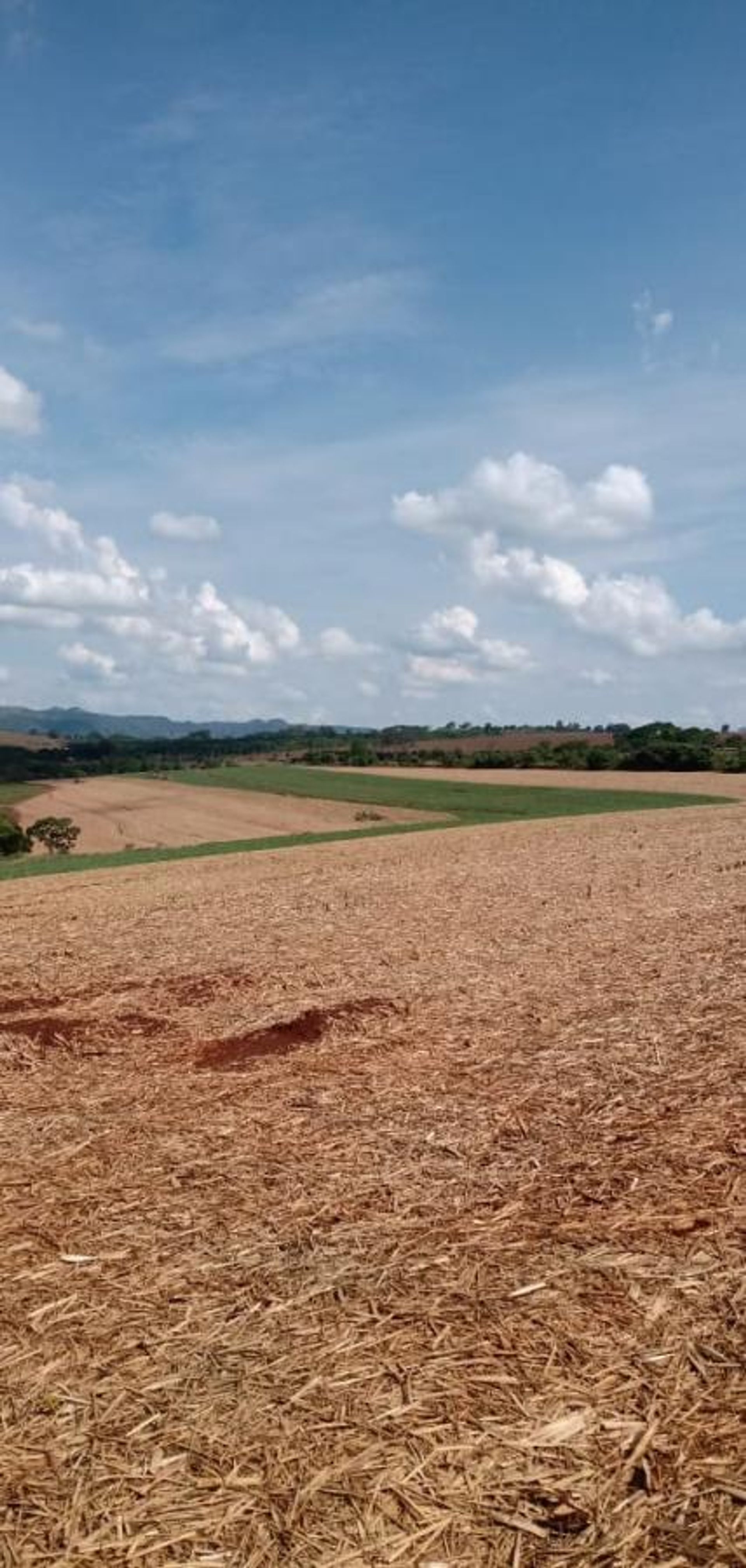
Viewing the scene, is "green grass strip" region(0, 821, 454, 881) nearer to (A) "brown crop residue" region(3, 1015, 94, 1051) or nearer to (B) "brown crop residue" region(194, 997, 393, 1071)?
(A) "brown crop residue" region(3, 1015, 94, 1051)

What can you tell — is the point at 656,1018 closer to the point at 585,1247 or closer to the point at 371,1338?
the point at 585,1247

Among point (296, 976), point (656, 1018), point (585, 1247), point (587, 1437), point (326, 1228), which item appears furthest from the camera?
point (296, 976)

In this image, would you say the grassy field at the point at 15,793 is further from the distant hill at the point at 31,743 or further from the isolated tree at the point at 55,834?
the distant hill at the point at 31,743

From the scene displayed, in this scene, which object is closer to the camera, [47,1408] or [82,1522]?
[82,1522]

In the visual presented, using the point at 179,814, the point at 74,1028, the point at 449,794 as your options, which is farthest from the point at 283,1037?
the point at 179,814

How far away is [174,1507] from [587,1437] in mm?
1206

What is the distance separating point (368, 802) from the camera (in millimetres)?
64750

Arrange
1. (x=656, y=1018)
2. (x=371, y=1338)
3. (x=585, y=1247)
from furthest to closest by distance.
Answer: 1. (x=656, y=1018)
2. (x=585, y=1247)
3. (x=371, y=1338)

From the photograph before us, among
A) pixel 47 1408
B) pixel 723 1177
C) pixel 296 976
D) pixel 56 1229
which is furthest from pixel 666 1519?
pixel 296 976

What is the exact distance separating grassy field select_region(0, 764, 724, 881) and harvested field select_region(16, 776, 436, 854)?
2300 millimetres

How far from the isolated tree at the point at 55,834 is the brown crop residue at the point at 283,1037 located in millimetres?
44265

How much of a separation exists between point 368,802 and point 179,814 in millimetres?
11685

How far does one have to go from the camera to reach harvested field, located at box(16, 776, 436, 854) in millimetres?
52812

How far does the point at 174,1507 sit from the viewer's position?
291 cm
